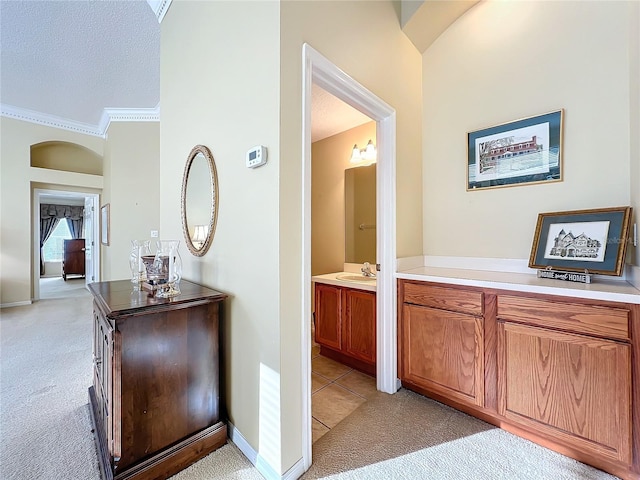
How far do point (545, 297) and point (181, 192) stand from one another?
2395mm

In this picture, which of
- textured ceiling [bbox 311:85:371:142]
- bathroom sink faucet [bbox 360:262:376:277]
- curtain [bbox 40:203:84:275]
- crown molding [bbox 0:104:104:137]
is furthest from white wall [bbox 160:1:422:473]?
curtain [bbox 40:203:84:275]

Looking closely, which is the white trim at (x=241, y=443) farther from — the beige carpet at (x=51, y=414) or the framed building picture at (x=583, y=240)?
the framed building picture at (x=583, y=240)

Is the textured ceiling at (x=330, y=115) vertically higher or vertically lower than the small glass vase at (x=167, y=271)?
higher

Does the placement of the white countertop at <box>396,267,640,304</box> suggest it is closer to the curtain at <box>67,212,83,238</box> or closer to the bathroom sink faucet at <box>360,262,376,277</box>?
the bathroom sink faucet at <box>360,262,376,277</box>

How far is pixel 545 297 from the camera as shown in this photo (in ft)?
4.70

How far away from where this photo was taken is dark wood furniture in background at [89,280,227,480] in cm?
119

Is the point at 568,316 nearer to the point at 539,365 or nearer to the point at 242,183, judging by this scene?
the point at 539,365

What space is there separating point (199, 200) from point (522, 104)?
2.40 metres

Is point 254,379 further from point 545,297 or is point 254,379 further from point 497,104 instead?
point 497,104

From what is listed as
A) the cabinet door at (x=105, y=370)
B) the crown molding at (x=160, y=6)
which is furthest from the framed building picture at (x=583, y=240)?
the crown molding at (x=160, y=6)

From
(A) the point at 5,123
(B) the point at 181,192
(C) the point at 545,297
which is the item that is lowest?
(C) the point at 545,297

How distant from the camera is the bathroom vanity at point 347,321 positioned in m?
2.26

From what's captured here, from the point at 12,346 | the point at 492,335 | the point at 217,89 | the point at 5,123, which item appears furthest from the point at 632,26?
the point at 5,123

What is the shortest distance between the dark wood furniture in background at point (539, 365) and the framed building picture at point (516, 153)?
3.14 feet
